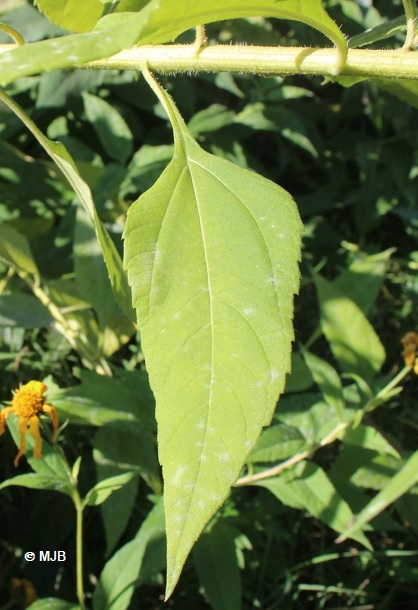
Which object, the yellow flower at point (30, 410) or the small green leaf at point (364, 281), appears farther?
the small green leaf at point (364, 281)

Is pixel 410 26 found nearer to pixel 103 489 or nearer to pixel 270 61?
pixel 270 61

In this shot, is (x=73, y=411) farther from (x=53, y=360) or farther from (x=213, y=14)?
(x=213, y=14)

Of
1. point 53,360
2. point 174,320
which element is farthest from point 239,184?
point 53,360

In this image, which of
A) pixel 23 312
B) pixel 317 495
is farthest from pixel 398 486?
pixel 23 312

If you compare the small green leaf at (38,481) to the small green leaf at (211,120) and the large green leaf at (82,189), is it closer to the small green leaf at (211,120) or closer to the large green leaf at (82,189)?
the large green leaf at (82,189)

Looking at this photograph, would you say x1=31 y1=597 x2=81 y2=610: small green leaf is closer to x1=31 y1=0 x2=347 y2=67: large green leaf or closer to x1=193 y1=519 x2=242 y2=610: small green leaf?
x1=193 y1=519 x2=242 y2=610: small green leaf

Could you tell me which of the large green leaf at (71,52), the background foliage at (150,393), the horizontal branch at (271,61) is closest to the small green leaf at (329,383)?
the background foliage at (150,393)
